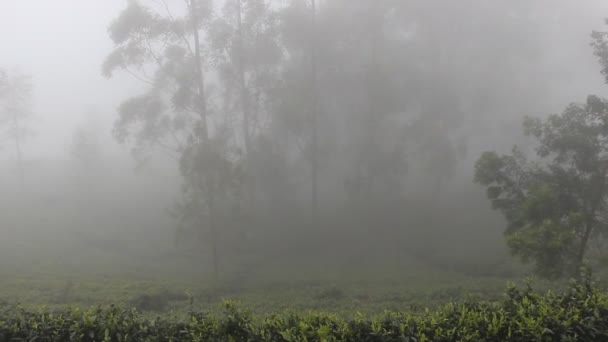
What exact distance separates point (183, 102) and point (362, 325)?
20.5m

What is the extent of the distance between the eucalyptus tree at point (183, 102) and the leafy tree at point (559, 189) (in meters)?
12.4

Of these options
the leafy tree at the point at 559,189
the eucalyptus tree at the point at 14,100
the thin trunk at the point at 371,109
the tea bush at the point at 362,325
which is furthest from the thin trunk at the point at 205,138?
the eucalyptus tree at the point at 14,100

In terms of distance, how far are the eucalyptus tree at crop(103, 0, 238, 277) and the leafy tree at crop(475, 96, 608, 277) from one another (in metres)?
12.4

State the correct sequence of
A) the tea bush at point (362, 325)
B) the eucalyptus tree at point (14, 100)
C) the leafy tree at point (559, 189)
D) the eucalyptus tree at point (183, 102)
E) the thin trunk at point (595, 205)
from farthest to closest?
the eucalyptus tree at point (14, 100) → the eucalyptus tree at point (183, 102) → the thin trunk at point (595, 205) → the leafy tree at point (559, 189) → the tea bush at point (362, 325)

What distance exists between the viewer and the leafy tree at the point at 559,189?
38.9 ft

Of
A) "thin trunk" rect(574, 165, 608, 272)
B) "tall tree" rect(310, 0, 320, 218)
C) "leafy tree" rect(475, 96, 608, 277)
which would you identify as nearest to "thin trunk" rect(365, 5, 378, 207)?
"tall tree" rect(310, 0, 320, 218)

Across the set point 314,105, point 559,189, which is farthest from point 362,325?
point 314,105

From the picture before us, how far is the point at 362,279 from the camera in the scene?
21609 millimetres

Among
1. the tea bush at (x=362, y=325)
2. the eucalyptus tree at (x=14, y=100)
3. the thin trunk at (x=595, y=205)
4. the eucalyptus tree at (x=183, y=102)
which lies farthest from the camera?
the eucalyptus tree at (x=14, y=100)

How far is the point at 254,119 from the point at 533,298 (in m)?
23.6

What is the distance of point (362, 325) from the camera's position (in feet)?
16.5

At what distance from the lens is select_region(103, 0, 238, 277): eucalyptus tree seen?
21.2 metres

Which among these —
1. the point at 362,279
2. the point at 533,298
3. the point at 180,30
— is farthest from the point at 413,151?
the point at 533,298

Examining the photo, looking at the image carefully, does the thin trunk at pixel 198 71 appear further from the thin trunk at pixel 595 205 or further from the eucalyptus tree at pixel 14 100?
the eucalyptus tree at pixel 14 100
